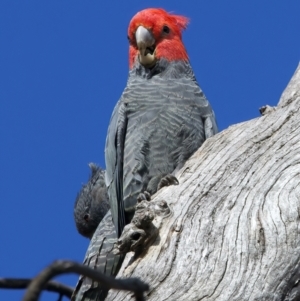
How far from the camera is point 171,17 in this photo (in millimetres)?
7105

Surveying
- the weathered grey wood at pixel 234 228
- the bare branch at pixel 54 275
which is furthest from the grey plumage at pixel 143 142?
the bare branch at pixel 54 275

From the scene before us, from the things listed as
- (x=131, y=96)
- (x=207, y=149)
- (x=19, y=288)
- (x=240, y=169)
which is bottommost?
(x=19, y=288)

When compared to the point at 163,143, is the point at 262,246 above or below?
below

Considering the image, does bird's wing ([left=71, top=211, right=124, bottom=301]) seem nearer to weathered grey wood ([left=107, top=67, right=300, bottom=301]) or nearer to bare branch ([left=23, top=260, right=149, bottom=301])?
weathered grey wood ([left=107, top=67, right=300, bottom=301])

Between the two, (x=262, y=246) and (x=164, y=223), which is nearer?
(x=262, y=246)

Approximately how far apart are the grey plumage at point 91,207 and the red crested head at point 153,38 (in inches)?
61.4

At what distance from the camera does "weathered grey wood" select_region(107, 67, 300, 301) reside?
2.94 m

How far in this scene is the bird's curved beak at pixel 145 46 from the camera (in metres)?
6.52

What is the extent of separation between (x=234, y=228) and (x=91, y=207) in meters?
3.92

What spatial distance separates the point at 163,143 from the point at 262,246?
2583 mm

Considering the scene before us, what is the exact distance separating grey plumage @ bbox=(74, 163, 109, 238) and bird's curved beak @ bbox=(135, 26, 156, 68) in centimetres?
162

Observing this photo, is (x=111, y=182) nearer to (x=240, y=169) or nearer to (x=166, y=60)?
(x=166, y=60)

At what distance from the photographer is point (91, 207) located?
22.9 feet

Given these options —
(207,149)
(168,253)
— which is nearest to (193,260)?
(168,253)
